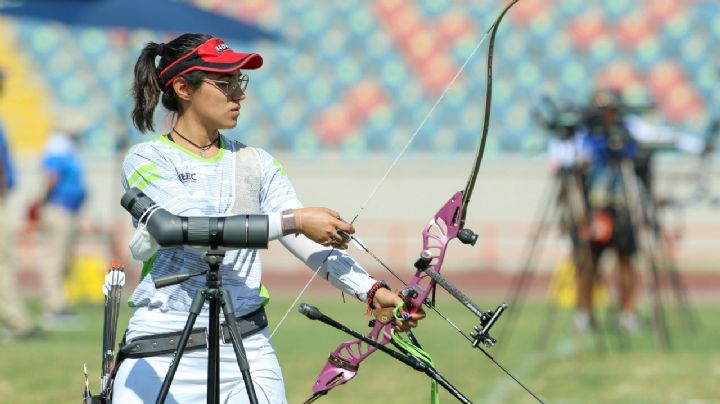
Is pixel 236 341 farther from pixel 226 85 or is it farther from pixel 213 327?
pixel 226 85

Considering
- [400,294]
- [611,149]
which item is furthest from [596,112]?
[400,294]

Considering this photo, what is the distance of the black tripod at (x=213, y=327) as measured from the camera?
13.0 feet

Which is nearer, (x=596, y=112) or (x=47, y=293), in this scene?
(x=596, y=112)

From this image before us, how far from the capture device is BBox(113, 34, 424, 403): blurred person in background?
14.3 ft

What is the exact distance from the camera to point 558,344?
43.5 ft

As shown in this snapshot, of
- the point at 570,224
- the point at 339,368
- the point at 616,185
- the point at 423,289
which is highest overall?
the point at 616,185

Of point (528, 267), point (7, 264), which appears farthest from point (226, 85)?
point (528, 267)

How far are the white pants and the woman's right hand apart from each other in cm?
50

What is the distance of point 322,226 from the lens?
4.04m

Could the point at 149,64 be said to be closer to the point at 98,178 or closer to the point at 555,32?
the point at 98,178

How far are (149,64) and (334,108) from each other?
2124 centimetres

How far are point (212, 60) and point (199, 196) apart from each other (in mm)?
395

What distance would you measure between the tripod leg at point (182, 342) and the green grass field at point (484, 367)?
5120 millimetres

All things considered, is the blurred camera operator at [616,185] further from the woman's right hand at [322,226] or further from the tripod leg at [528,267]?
the woman's right hand at [322,226]
